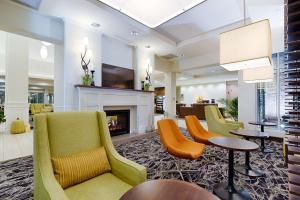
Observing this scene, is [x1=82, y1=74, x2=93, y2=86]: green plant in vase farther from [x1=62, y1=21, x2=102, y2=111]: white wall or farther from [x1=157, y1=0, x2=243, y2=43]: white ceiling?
[x1=157, y1=0, x2=243, y2=43]: white ceiling

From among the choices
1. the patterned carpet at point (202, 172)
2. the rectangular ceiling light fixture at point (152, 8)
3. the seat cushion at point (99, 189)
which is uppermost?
the rectangular ceiling light fixture at point (152, 8)

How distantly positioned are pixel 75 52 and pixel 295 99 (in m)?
4.22

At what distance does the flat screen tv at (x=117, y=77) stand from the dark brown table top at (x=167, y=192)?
3.94 meters

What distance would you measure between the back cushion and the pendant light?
1.81m

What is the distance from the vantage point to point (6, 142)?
438 cm

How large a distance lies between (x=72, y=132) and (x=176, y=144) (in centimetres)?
178

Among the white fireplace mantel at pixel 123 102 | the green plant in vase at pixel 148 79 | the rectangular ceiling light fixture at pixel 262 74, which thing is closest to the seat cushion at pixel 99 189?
the white fireplace mantel at pixel 123 102

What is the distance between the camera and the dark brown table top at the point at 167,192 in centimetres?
98

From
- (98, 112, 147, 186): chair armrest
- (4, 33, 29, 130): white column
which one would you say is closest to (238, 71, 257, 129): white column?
(98, 112, 147, 186): chair armrest

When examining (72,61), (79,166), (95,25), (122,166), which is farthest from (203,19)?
(79,166)

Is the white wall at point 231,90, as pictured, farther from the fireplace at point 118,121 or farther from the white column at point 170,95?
the fireplace at point 118,121

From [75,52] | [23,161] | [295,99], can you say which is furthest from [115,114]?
[295,99]

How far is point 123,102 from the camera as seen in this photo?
4.97m

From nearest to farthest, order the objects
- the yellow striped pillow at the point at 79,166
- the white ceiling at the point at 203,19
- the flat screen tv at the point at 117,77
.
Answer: the yellow striped pillow at the point at 79,166, the white ceiling at the point at 203,19, the flat screen tv at the point at 117,77
